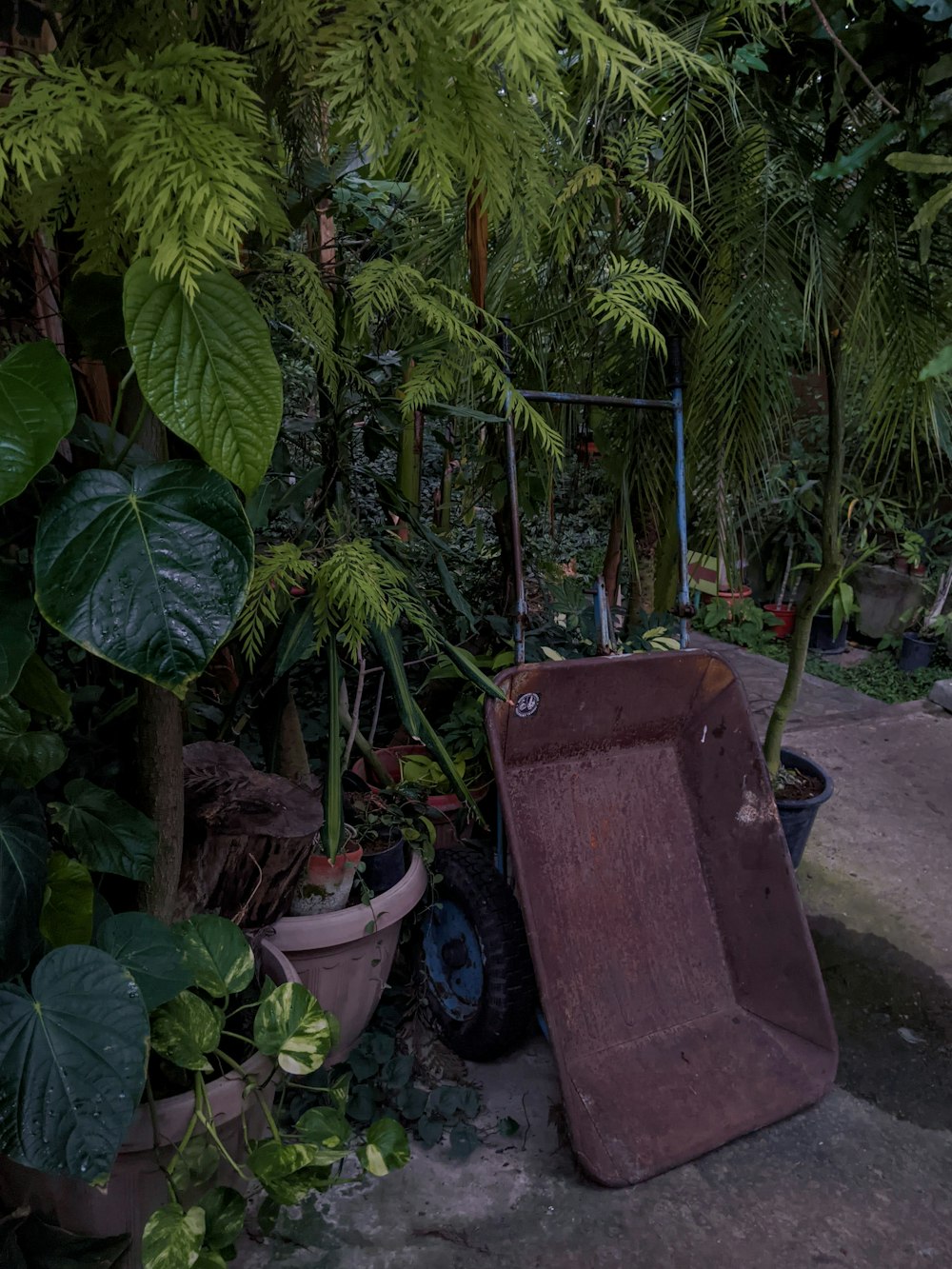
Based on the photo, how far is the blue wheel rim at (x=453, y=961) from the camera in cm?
160

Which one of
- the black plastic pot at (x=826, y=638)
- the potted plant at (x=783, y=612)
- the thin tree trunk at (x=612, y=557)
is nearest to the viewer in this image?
the thin tree trunk at (x=612, y=557)

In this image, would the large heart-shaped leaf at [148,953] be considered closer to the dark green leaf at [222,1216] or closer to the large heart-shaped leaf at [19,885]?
the large heart-shaped leaf at [19,885]

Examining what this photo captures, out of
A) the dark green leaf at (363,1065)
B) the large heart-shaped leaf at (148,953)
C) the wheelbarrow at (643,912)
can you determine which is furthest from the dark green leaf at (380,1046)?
the large heart-shaped leaf at (148,953)

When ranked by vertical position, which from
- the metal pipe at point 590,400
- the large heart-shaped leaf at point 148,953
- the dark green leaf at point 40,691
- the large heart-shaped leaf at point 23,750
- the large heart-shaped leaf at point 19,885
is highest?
the metal pipe at point 590,400

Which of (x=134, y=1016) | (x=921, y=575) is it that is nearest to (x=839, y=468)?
(x=134, y=1016)

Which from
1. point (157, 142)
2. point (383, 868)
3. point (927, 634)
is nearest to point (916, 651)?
point (927, 634)

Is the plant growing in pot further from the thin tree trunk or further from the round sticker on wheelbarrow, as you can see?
the round sticker on wheelbarrow

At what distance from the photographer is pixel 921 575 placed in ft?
13.9

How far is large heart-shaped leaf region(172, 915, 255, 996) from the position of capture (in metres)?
1.08

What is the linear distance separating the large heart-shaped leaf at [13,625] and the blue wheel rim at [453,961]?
1.01 metres

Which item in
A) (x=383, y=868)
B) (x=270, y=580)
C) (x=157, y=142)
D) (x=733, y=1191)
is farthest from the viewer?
(x=383, y=868)

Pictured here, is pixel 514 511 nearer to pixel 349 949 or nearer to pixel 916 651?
pixel 349 949

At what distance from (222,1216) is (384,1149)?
0.75ft

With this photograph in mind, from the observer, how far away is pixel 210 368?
0.80m
